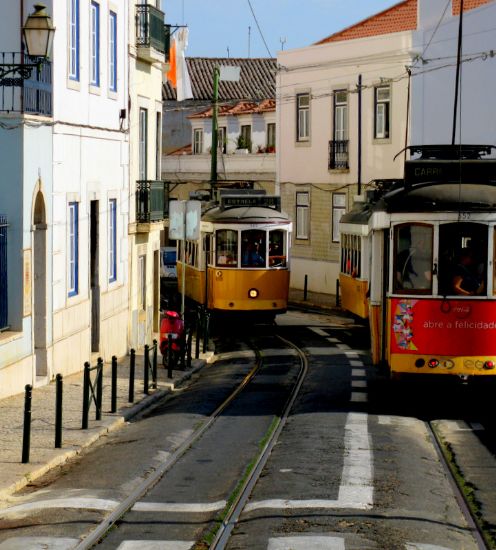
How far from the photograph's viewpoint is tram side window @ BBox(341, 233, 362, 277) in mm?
30547

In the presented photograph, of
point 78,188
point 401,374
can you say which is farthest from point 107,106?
point 401,374

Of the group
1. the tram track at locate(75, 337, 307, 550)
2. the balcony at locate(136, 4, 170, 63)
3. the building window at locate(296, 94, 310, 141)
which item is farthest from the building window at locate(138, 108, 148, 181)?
the building window at locate(296, 94, 310, 141)

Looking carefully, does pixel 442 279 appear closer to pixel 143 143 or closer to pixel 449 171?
pixel 449 171

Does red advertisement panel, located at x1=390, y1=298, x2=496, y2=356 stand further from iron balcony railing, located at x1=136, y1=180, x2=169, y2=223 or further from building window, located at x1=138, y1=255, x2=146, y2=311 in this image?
building window, located at x1=138, y1=255, x2=146, y2=311

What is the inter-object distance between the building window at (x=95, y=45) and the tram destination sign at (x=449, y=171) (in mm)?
8141

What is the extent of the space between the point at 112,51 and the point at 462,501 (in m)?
16.7

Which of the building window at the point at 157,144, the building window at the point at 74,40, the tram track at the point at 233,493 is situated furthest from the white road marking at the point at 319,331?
the tram track at the point at 233,493

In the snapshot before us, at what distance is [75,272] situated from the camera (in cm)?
2431

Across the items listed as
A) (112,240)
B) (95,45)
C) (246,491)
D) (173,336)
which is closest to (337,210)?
(112,240)

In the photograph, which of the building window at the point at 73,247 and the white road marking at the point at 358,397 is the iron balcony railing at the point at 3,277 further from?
the white road marking at the point at 358,397

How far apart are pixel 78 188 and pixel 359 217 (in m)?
8.31

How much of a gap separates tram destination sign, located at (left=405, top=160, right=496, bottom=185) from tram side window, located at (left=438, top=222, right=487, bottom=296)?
984 mm

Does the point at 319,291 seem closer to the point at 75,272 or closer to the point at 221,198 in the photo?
the point at 221,198

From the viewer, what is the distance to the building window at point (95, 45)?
25.2 metres
